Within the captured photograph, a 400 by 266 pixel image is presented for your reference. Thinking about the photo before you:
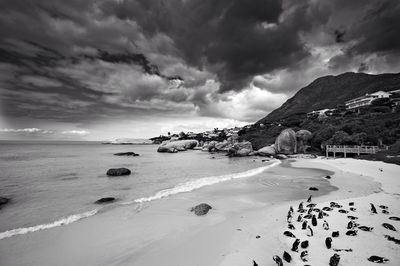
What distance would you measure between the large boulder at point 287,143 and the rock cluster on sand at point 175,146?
3597cm

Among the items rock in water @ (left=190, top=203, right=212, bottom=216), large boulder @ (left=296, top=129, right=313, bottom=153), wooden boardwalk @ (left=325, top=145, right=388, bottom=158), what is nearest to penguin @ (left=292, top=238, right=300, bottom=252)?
rock in water @ (left=190, top=203, right=212, bottom=216)

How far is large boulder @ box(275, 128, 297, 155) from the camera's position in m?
41.7

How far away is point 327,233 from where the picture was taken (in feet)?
16.8

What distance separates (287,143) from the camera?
42125mm

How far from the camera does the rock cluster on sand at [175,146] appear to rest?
6394 cm

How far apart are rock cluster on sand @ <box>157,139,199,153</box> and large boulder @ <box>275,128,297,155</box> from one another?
3597 cm

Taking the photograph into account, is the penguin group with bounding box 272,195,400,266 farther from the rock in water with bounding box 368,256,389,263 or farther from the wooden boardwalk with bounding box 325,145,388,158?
the wooden boardwalk with bounding box 325,145,388,158

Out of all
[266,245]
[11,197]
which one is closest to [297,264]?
[266,245]

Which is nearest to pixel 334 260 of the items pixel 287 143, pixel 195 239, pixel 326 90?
pixel 195 239

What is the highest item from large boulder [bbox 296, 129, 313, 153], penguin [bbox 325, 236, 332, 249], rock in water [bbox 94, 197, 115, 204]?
large boulder [bbox 296, 129, 313, 153]

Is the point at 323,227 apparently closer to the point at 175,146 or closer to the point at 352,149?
the point at 352,149

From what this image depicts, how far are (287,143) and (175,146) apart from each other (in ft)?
130

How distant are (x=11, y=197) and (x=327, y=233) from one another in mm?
16423

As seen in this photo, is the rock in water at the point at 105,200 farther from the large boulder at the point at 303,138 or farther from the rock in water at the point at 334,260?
the large boulder at the point at 303,138
